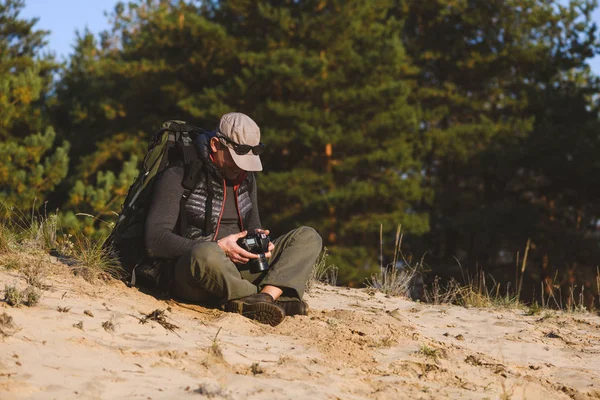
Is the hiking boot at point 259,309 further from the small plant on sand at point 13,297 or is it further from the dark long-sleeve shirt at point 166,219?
the small plant on sand at point 13,297

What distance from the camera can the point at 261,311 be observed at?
5102 millimetres

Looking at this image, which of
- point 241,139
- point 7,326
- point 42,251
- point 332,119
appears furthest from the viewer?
point 332,119

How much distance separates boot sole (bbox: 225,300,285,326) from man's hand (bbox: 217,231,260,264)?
280mm

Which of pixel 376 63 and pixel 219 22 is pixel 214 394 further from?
pixel 219 22

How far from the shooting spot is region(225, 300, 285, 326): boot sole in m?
5.08

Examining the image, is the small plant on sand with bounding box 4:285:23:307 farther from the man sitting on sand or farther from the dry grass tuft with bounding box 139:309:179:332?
the man sitting on sand

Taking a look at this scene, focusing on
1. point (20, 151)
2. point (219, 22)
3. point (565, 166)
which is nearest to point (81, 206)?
point (20, 151)

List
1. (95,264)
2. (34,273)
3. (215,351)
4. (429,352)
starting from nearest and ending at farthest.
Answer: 1. (215,351)
2. (429,352)
3. (34,273)
4. (95,264)

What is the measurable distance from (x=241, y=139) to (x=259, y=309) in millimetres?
1100

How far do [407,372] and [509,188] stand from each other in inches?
851

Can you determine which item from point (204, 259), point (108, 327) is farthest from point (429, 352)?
point (108, 327)

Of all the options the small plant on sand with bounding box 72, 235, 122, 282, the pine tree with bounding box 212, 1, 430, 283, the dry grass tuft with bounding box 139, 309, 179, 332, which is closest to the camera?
the dry grass tuft with bounding box 139, 309, 179, 332

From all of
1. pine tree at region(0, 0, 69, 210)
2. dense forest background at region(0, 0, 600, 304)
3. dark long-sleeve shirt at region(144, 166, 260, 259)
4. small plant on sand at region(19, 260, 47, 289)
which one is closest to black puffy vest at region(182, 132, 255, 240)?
dark long-sleeve shirt at region(144, 166, 260, 259)

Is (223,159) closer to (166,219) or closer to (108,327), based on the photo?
(166,219)
